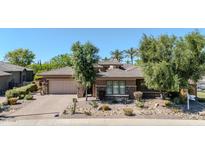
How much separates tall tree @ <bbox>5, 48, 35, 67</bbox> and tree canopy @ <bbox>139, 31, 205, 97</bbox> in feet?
149

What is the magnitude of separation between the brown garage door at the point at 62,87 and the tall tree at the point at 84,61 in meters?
6.82

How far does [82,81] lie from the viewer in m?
21.1

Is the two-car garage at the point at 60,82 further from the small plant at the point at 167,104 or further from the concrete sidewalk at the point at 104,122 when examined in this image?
the concrete sidewalk at the point at 104,122

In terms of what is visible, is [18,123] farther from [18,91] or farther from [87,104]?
[18,91]

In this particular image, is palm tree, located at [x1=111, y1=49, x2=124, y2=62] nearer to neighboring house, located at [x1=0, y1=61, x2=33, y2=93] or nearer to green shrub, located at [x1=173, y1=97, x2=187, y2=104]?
neighboring house, located at [x1=0, y1=61, x2=33, y2=93]

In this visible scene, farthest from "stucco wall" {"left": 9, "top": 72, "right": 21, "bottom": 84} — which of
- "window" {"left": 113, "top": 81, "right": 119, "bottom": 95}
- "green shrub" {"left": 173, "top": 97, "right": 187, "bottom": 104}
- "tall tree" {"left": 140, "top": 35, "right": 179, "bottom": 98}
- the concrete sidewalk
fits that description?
"green shrub" {"left": 173, "top": 97, "right": 187, "bottom": 104}

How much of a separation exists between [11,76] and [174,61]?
24103 millimetres

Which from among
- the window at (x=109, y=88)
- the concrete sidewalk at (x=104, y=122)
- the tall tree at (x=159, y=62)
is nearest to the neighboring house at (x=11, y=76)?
the window at (x=109, y=88)

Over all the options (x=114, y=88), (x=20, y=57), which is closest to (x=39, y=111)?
(x=114, y=88)

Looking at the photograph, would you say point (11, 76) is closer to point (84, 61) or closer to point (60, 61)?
point (84, 61)

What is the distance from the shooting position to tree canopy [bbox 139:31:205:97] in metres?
17.6

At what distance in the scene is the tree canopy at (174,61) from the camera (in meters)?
17.6
